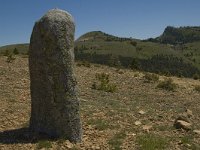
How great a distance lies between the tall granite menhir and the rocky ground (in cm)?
45

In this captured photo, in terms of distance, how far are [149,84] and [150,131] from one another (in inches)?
455

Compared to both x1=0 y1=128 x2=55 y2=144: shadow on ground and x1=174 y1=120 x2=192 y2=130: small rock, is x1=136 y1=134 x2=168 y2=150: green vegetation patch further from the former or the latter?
x1=0 y1=128 x2=55 y2=144: shadow on ground

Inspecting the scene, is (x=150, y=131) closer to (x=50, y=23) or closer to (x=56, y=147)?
(x=56, y=147)

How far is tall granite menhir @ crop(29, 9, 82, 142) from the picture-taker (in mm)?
11125

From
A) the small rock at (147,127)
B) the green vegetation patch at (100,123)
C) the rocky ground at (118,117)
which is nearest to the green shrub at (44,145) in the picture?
the rocky ground at (118,117)

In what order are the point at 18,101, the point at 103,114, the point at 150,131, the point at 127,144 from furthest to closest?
the point at 18,101 < the point at 103,114 < the point at 150,131 < the point at 127,144

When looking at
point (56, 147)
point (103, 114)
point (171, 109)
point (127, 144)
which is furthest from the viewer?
point (171, 109)

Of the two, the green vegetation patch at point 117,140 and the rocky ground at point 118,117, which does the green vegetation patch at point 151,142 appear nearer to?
the rocky ground at point 118,117

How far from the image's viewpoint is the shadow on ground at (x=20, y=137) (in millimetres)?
11328

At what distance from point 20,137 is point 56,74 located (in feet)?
6.76

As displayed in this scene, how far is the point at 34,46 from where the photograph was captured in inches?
454

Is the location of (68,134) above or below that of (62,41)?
below

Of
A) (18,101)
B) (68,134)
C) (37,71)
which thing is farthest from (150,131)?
(18,101)

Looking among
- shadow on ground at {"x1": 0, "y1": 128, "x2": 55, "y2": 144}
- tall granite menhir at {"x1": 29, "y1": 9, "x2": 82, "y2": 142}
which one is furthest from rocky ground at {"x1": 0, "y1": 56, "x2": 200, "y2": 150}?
tall granite menhir at {"x1": 29, "y1": 9, "x2": 82, "y2": 142}
